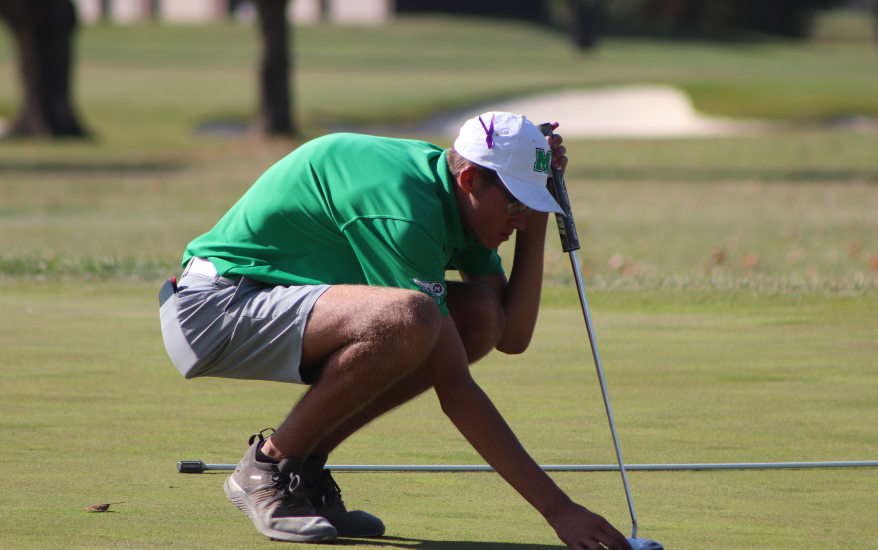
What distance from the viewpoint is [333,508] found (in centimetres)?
316

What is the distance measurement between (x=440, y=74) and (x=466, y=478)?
3481 centimetres

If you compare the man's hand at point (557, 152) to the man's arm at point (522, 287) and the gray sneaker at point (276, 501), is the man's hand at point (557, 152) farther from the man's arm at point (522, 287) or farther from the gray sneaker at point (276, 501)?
the gray sneaker at point (276, 501)

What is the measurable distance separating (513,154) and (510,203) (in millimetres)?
129

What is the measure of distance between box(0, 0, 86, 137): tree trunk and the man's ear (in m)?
21.7

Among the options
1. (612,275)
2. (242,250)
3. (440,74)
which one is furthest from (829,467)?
(440,74)

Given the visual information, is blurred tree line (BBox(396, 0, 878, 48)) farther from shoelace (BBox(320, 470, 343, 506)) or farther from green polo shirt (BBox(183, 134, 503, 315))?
shoelace (BBox(320, 470, 343, 506))

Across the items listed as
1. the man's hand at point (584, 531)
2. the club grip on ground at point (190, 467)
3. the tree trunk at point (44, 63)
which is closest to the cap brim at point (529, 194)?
the man's hand at point (584, 531)

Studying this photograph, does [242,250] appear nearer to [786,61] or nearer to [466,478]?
[466,478]

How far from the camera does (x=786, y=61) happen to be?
1913 inches

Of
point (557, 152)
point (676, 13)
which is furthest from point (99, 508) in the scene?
point (676, 13)

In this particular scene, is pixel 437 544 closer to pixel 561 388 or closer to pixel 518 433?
pixel 518 433

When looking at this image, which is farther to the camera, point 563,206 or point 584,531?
point 563,206

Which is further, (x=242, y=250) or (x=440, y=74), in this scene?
(x=440, y=74)

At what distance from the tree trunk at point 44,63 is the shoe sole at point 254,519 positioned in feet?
70.7
